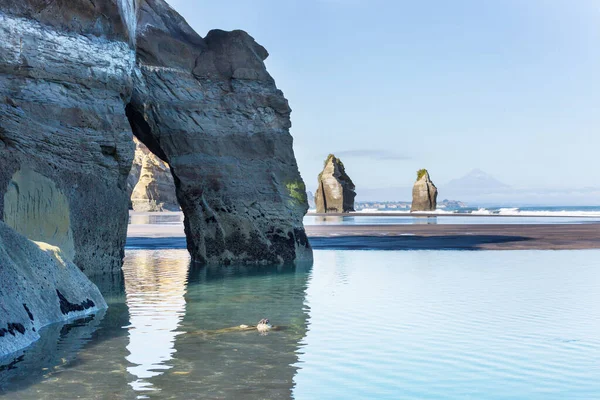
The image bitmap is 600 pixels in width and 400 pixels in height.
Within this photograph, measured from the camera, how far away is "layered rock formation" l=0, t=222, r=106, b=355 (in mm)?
9852

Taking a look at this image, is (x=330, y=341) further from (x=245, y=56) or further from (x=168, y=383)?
(x=245, y=56)

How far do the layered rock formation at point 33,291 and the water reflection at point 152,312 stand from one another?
0.98m

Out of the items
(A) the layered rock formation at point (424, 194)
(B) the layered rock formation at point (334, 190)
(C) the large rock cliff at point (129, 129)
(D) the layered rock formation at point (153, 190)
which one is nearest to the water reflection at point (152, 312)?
(C) the large rock cliff at point (129, 129)

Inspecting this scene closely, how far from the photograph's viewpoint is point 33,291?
1112 centimetres

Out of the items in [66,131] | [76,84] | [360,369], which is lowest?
[360,369]

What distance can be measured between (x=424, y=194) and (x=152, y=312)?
99.2 m

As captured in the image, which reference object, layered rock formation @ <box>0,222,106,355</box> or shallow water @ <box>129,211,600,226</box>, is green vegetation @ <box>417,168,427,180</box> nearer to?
shallow water @ <box>129,211,600,226</box>

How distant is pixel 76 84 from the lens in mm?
18203

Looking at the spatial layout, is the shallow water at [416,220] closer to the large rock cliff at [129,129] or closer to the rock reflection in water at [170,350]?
the large rock cliff at [129,129]

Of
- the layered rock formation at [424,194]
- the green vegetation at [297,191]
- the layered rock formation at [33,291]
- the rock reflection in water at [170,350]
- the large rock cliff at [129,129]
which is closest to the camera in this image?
the rock reflection in water at [170,350]

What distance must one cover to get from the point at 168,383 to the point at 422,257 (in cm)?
1702

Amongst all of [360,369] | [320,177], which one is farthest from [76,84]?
[320,177]

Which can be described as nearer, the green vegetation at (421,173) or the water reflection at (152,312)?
the water reflection at (152,312)

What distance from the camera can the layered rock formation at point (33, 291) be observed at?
32.3ft
